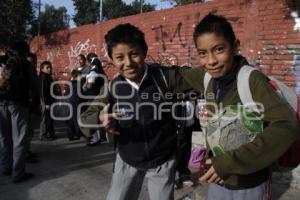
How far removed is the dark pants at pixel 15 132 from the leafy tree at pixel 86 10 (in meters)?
55.1

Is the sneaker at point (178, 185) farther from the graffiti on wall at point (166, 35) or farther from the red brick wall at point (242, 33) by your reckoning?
the graffiti on wall at point (166, 35)

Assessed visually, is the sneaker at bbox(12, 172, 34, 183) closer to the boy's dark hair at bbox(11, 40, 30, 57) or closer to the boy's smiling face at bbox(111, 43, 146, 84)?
the boy's dark hair at bbox(11, 40, 30, 57)

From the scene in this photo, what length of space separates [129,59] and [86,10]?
194 ft

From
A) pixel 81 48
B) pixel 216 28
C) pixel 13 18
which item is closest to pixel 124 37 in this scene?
pixel 216 28

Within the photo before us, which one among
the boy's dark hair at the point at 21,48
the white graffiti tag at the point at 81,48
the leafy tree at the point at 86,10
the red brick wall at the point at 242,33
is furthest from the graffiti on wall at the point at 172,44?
the leafy tree at the point at 86,10

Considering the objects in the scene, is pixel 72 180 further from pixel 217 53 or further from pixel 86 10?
pixel 86 10

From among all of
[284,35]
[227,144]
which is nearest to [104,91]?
[227,144]

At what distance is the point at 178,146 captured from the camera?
2586 mm

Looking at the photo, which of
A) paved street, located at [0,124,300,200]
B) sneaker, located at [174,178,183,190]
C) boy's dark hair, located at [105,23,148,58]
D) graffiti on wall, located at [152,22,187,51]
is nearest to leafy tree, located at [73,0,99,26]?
graffiti on wall, located at [152,22,187,51]

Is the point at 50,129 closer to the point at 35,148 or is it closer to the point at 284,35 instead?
the point at 35,148

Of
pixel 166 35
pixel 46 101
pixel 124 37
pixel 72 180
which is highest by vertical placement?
pixel 166 35

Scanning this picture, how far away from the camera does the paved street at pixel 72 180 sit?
4.41 metres

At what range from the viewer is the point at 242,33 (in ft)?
19.7

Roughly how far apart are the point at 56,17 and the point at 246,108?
238 feet
